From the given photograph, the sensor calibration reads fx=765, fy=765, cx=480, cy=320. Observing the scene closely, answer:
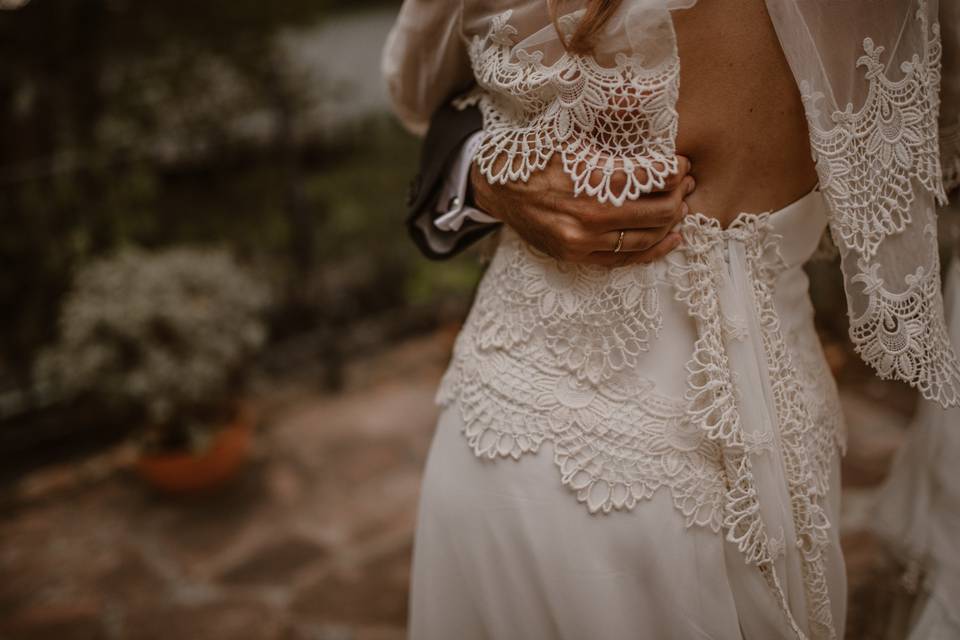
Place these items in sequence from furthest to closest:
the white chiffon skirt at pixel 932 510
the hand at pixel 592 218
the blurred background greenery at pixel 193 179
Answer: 1. the blurred background greenery at pixel 193 179
2. the white chiffon skirt at pixel 932 510
3. the hand at pixel 592 218

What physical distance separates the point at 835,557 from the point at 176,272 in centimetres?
302

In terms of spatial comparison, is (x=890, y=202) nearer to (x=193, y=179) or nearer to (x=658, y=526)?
(x=658, y=526)

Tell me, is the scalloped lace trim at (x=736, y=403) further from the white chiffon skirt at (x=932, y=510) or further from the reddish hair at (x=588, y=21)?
the white chiffon skirt at (x=932, y=510)

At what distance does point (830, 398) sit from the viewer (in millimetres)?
1400

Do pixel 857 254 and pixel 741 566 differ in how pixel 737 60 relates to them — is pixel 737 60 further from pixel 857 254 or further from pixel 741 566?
pixel 741 566

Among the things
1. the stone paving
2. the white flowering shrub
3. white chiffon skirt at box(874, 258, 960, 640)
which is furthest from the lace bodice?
the white flowering shrub

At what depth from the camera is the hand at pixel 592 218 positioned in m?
Result: 1.15

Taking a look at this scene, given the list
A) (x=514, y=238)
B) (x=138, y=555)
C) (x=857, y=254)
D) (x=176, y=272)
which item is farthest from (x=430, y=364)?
(x=857, y=254)

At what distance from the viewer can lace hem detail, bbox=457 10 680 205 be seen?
1101 mm

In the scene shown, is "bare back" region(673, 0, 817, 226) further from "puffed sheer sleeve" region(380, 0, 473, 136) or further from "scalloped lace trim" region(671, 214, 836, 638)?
"puffed sheer sleeve" region(380, 0, 473, 136)

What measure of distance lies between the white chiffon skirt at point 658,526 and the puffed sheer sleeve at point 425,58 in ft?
1.26

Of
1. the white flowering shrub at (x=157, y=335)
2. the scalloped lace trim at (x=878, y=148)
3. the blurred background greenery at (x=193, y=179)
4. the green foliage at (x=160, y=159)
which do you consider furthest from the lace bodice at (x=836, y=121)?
the blurred background greenery at (x=193, y=179)

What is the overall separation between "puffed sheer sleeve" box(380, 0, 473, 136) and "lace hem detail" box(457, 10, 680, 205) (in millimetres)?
173

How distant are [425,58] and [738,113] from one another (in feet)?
2.06
